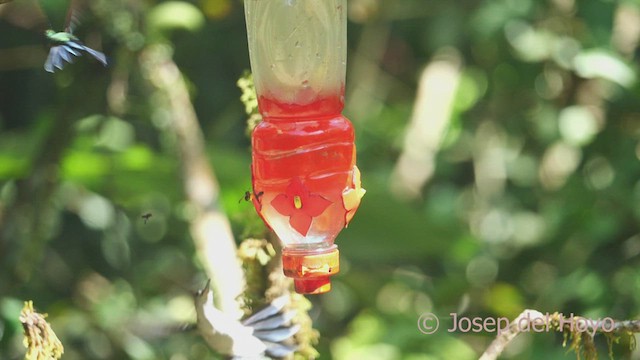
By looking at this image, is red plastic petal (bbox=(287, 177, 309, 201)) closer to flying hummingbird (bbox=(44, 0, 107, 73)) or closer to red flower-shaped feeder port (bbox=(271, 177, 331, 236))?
red flower-shaped feeder port (bbox=(271, 177, 331, 236))

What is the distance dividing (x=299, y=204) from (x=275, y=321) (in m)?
0.35

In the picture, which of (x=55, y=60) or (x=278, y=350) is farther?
(x=278, y=350)

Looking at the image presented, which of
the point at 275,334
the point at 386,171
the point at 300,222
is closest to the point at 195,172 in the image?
the point at 386,171

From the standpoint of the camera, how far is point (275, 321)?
1847mm

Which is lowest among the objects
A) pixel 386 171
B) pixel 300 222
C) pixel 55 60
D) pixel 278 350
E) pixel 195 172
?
pixel 386 171

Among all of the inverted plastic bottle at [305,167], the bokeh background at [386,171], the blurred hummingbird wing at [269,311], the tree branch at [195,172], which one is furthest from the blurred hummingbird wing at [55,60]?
the tree branch at [195,172]

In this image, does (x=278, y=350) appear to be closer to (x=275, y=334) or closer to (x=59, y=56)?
(x=275, y=334)

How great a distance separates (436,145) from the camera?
3779 mm

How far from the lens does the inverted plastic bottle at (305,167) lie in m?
1.58

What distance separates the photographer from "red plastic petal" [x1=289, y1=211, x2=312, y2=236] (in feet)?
5.19

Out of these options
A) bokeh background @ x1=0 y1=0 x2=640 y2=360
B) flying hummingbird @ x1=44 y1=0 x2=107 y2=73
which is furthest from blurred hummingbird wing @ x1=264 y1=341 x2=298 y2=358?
bokeh background @ x1=0 y1=0 x2=640 y2=360

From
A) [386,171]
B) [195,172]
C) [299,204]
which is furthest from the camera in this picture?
[386,171]

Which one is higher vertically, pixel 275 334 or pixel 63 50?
pixel 63 50

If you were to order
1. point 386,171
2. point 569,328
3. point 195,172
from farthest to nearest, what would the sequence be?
1. point 386,171
2. point 195,172
3. point 569,328
